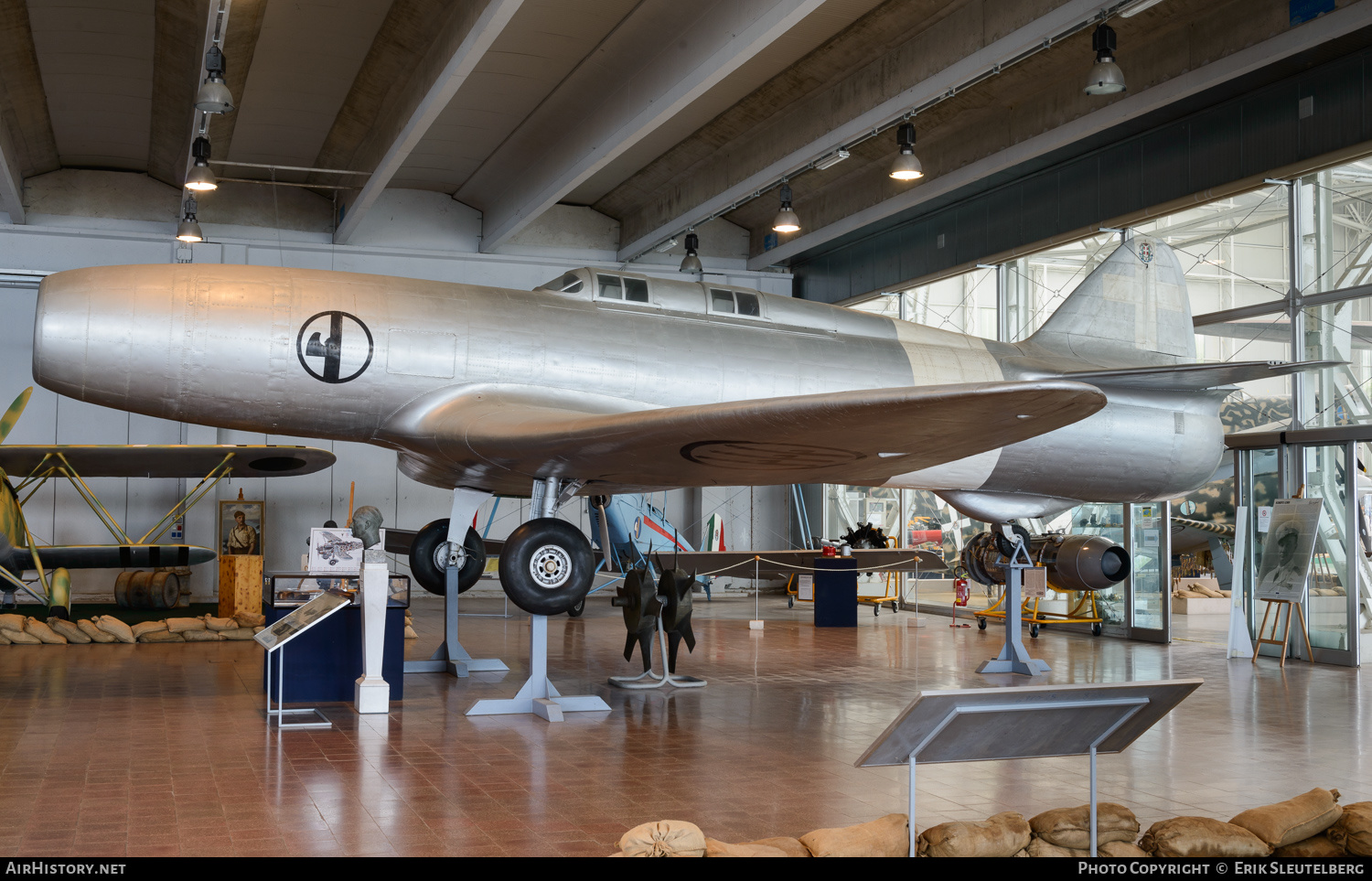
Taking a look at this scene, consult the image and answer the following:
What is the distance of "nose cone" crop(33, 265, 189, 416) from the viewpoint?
7211 mm

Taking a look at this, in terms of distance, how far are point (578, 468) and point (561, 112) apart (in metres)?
8.35

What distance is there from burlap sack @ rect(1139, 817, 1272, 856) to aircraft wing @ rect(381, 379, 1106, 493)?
202 centimetres

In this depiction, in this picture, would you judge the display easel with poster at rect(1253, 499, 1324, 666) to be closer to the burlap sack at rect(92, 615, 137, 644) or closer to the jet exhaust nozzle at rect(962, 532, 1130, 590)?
the jet exhaust nozzle at rect(962, 532, 1130, 590)

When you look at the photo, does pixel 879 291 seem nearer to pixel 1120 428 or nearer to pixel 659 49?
pixel 659 49

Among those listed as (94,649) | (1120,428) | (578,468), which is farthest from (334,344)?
(1120,428)

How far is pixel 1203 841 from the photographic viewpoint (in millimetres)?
3824

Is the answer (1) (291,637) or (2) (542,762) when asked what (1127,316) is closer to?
(2) (542,762)

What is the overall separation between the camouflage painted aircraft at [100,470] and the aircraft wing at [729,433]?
576cm

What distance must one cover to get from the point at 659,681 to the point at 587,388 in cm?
286

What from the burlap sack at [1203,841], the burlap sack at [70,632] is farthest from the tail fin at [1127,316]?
the burlap sack at [70,632]

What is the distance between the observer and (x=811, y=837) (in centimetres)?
384

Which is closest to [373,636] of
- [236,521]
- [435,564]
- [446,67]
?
[435,564]

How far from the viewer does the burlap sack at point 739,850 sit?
3576 mm

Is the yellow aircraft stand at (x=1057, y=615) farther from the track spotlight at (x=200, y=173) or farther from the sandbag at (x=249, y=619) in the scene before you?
the track spotlight at (x=200, y=173)
